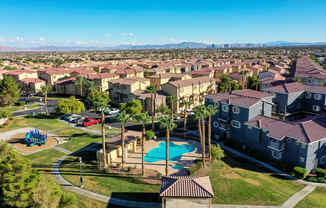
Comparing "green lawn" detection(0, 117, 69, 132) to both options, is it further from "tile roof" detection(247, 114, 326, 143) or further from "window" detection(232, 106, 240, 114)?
"tile roof" detection(247, 114, 326, 143)

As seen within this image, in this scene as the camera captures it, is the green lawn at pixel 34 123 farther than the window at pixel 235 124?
Yes

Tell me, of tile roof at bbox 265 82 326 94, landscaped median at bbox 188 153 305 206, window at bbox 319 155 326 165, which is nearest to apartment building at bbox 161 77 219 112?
tile roof at bbox 265 82 326 94

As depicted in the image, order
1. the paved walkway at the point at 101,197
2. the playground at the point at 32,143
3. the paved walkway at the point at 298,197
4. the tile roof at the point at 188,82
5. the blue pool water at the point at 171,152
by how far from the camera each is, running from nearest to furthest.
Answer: the paved walkway at the point at 101,197 → the paved walkway at the point at 298,197 → the blue pool water at the point at 171,152 → the playground at the point at 32,143 → the tile roof at the point at 188,82

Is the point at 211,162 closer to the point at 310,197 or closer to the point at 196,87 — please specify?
the point at 310,197

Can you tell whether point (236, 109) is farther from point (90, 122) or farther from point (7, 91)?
point (7, 91)

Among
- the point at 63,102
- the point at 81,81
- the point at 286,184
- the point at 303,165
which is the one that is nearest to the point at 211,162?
the point at 286,184

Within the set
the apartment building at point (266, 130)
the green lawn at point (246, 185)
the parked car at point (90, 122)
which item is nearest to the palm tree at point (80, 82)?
the parked car at point (90, 122)

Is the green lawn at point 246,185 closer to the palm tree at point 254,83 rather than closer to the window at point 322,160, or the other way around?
the window at point 322,160

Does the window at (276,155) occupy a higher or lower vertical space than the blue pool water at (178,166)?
higher
